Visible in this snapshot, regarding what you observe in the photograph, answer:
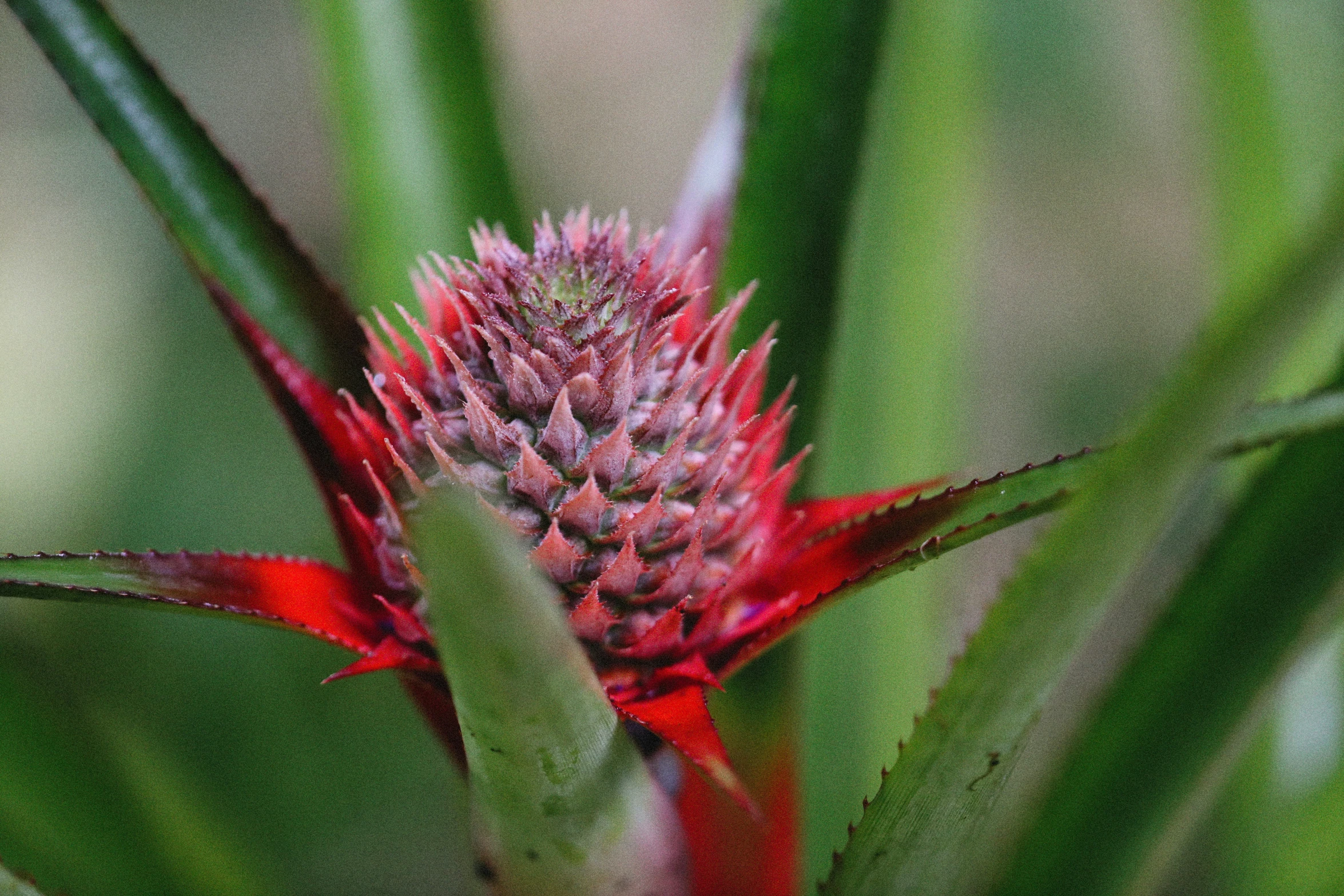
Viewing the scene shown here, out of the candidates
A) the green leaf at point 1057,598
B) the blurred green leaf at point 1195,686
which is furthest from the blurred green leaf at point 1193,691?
the green leaf at point 1057,598

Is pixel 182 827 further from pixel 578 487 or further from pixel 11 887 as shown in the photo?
pixel 578 487

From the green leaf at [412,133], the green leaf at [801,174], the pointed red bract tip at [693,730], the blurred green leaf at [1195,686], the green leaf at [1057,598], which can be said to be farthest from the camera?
the green leaf at [412,133]

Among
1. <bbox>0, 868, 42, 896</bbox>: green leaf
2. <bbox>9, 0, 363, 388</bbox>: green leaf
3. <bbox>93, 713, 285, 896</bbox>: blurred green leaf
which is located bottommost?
<bbox>0, 868, 42, 896</bbox>: green leaf

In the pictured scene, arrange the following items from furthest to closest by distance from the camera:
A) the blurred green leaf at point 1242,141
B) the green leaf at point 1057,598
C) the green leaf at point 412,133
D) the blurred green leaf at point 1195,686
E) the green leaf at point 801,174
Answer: the blurred green leaf at point 1242,141 < the green leaf at point 412,133 < the green leaf at point 801,174 < the blurred green leaf at point 1195,686 < the green leaf at point 1057,598

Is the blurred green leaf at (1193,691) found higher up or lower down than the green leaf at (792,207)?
lower down

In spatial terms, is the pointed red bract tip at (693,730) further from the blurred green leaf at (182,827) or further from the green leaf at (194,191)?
the blurred green leaf at (182,827)

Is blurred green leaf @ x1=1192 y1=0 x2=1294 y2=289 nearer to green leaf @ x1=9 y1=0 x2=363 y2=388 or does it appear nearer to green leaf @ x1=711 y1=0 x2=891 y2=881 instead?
green leaf @ x1=711 y1=0 x2=891 y2=881

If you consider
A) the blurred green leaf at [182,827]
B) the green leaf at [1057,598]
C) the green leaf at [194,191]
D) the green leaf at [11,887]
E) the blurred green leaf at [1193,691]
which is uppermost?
Result: the green leaf at [194,191]

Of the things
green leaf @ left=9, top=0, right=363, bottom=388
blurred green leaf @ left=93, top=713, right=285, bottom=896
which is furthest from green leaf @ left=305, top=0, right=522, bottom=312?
blurred green leaf @ left=93, top=713, right=285, bottom=896
